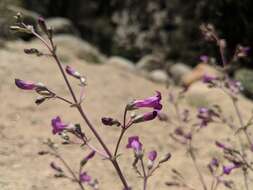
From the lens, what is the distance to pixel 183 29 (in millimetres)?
19844

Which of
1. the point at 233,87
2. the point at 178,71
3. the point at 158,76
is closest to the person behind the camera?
the point at 233,87

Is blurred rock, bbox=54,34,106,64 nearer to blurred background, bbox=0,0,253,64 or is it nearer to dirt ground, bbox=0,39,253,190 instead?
blurred background, bbox=0,0,253,64

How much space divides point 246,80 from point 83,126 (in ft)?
22.2

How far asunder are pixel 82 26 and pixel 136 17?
23.0ft

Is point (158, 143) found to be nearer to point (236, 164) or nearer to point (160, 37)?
point (236, 164)

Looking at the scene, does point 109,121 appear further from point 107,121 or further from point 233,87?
point 233,87

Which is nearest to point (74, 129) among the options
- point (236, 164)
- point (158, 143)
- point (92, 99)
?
point (236, 164)

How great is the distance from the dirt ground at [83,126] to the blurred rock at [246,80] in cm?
227

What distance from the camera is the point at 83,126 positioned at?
24.7 feet

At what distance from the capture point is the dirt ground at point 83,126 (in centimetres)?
566

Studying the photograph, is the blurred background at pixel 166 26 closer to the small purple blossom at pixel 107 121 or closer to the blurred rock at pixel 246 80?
the blurred rock at pixel 246 80

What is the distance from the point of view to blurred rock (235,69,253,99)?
1290 centimetres

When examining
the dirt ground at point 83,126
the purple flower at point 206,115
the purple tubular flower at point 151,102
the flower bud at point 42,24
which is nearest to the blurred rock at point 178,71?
the dirt ground at point 83,126

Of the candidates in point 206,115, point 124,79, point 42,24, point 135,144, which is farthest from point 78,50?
Answer: point 42,24
